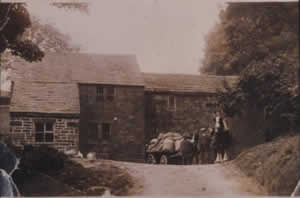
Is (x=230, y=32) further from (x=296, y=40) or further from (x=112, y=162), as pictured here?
(x=112, y=162)

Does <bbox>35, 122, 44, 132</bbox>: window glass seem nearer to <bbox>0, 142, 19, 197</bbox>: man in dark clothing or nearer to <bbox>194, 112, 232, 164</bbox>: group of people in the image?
<bbox>0, 142, 19, 197</bbox>: man in dark clothing

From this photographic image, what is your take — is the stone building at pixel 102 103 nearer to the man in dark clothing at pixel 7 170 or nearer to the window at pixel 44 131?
the window at pixel 44 131

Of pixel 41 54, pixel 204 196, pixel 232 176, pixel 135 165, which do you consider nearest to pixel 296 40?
pixel 232 176

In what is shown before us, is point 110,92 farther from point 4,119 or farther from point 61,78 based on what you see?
point 4,119

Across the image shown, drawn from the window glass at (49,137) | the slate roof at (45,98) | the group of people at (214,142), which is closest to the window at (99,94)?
the slate roof at (45,98)

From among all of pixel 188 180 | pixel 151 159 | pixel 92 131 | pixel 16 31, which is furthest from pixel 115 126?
pixel 16 31

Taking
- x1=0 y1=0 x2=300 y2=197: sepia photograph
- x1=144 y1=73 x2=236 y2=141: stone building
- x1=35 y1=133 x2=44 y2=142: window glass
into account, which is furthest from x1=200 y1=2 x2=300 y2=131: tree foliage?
x1=35 y1=133 x2=44 y2=142: window glass
